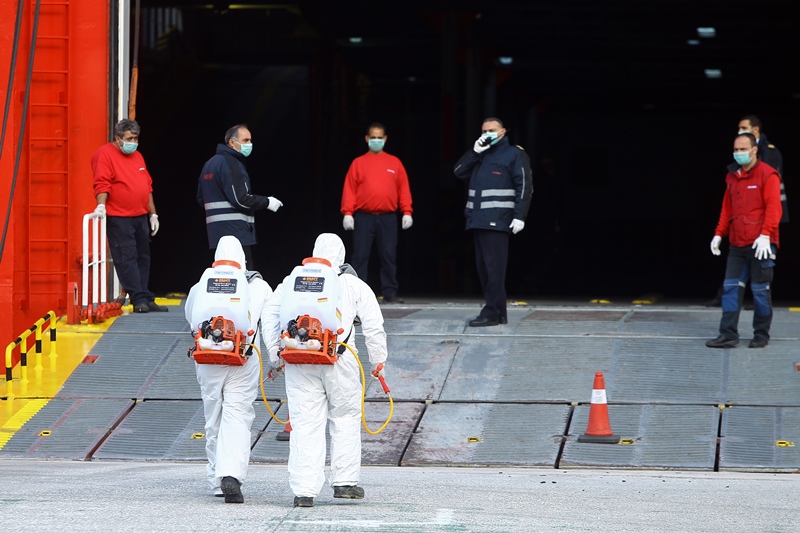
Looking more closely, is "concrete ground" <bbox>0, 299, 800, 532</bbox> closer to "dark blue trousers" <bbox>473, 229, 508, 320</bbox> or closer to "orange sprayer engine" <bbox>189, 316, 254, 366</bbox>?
"dark blue trousers" <bbox>473, 229, 508, 320</bbox>

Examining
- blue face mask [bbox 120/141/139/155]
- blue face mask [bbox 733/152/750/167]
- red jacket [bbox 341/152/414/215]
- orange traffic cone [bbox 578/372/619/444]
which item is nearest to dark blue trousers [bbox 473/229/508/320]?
red jacket [bbox 341/152/414/215]

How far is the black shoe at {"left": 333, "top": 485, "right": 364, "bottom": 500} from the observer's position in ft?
25.2

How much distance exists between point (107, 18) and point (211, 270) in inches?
248

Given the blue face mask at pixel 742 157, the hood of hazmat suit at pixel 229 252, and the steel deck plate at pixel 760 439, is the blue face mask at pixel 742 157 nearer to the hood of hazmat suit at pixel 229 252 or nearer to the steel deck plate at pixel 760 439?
the steel deck plate at pixel 760 439

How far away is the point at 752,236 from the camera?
11086mm

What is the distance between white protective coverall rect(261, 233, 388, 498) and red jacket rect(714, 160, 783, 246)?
4453 millimetres

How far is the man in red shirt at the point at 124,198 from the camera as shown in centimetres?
1223

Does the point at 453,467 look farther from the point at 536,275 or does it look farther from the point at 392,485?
the point at 536,275

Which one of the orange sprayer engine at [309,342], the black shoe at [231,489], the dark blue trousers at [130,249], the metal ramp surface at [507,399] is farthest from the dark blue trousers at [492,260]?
the black shoe at [231,489]

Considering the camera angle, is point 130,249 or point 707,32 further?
point 707,32

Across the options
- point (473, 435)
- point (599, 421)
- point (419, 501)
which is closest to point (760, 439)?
point (599, 421)

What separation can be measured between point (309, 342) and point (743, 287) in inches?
206

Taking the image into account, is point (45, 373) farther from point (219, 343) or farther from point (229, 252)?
point (219, 343)

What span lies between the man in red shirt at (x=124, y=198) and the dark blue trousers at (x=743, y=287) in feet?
17.7
